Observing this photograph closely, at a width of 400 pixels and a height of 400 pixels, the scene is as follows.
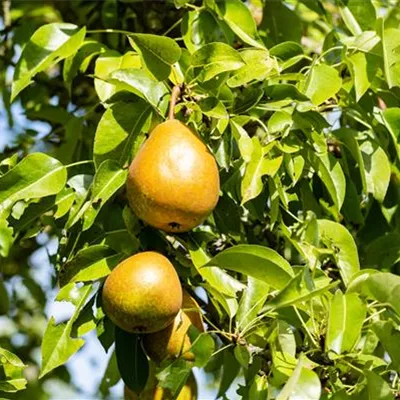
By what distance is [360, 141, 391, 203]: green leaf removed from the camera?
153 cm

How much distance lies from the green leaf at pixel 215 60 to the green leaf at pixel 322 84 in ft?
0.52

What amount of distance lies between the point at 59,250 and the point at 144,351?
185 mm

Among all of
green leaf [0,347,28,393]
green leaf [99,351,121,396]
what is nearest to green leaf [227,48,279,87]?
green leaf [0,347,28,393]

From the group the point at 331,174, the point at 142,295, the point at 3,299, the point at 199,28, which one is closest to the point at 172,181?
the point at 142,295

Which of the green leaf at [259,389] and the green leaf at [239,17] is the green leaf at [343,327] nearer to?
the green leaf at [259,389]

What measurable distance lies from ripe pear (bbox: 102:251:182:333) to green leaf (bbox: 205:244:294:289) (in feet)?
0.20

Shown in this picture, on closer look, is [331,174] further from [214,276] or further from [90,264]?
[90,264]

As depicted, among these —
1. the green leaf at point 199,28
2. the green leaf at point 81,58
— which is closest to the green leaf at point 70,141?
the green leaf at point 81,58

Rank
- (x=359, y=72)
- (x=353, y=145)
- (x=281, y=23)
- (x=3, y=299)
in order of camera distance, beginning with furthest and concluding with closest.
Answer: (x=3, y=299) → (x=281, y=23) → (x=353, y=145) → (x=359, y=72)

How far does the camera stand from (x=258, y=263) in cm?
117

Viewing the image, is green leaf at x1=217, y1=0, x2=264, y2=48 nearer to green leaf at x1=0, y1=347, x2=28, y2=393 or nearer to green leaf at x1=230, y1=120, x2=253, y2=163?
green leaf at x1=230, y1=120, x2=253, y2=163

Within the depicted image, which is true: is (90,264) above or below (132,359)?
above

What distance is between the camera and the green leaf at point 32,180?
1.32 meters

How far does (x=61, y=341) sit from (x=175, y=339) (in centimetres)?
14
